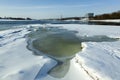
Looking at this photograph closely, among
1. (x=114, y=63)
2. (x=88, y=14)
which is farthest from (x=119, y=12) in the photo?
(x=114, y=63)

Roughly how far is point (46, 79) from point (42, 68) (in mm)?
955

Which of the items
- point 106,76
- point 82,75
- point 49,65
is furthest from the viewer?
point 49,65

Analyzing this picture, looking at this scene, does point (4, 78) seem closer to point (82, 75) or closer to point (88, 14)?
point (82, 75)

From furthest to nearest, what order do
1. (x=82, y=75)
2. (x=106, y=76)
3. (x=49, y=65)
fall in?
(x=49, y=65), (x=82, y=75), (x=106, y=76)

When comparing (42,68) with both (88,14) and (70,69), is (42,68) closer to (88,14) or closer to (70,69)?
(70,69)

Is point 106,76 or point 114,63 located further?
point 114,63

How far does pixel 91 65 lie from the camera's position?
6199mm

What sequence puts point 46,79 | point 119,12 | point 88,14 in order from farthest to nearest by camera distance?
point 88,14 → point 119,12 → point 46,79

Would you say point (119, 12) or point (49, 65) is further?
point (119, 12)

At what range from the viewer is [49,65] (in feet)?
22.3

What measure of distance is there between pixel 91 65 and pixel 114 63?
92 cm

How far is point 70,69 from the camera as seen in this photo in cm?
648

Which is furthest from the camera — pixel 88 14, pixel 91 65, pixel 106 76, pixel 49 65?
pixel 88 14

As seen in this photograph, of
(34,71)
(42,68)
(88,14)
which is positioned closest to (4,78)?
(34,71)
